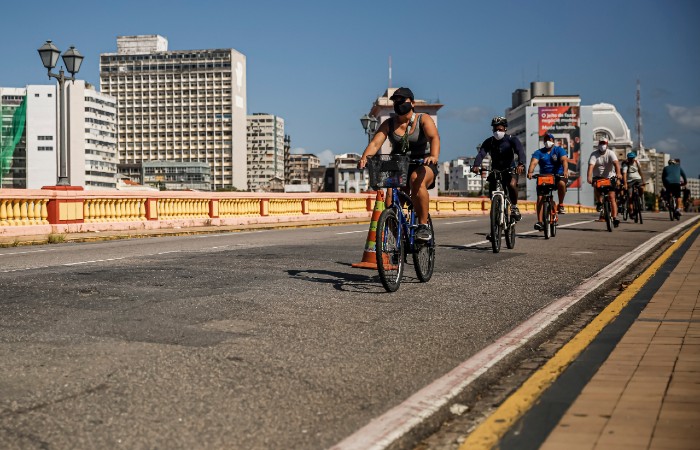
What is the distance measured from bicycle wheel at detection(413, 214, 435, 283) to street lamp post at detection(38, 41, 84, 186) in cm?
1589

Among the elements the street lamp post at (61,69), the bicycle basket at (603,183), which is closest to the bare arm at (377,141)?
the bicycle basket at (603,183)

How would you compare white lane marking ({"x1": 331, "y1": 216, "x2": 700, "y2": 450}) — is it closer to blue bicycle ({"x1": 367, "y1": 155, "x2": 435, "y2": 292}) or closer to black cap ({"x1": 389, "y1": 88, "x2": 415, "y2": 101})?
blue bicycle ({"x1": 367, "y1": 155, "x2": 435, "y2": 292})

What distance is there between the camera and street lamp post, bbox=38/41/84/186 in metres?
22.7

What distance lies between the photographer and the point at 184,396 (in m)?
3.96

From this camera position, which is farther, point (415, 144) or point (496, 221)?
point (496, 221)

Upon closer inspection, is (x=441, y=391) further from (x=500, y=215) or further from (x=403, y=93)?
(x=500, y=215)

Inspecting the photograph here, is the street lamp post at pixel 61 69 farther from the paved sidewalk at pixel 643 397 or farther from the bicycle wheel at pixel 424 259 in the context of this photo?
the paved sidewalk at pixel 643 397

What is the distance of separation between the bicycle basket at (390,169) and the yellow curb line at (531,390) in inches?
85.0

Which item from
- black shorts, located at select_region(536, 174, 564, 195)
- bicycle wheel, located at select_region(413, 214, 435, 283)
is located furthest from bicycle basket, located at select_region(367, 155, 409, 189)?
black shorts, located at select_region(536, 174, 564, 195)

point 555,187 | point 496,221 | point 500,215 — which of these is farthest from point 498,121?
point 555,187

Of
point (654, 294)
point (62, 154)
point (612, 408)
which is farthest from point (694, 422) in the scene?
point (62, 154)

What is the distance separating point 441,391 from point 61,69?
21.8m

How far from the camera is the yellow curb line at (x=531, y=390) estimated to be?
342 cm

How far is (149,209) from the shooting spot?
2277 centimetres
